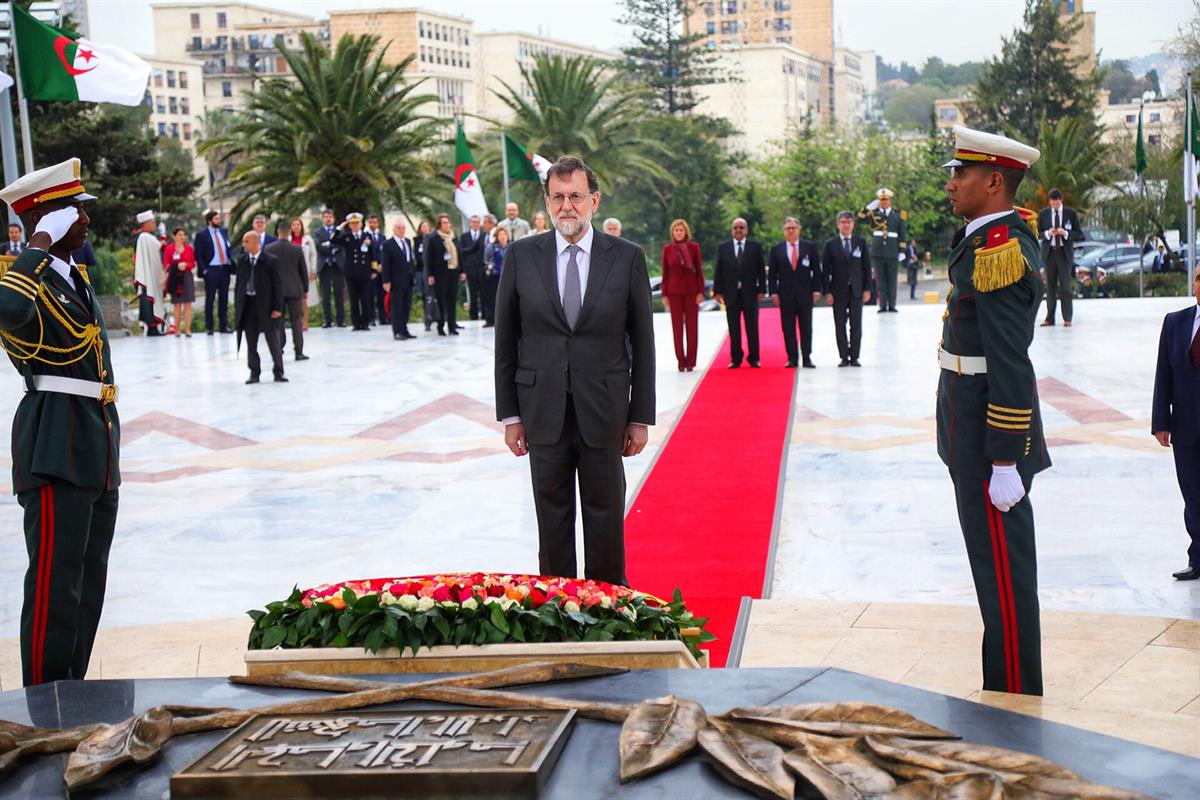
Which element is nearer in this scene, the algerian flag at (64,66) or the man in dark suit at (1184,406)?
the man in dark suit at (1184,406)

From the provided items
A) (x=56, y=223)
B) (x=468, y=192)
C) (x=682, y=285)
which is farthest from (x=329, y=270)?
(x=56, y=223)

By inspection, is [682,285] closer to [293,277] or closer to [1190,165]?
[293,277]

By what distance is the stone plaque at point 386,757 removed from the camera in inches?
110

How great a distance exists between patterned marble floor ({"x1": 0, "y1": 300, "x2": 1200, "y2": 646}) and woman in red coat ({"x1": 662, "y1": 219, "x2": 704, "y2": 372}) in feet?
1.14

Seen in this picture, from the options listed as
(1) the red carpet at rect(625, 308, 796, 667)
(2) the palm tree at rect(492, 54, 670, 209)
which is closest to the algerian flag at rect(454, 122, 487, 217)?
(1) the red carpet at rect(625, 308, 796, 667)

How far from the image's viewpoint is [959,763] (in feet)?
9.17

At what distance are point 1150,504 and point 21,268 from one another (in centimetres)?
628

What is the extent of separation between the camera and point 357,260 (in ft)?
70.8

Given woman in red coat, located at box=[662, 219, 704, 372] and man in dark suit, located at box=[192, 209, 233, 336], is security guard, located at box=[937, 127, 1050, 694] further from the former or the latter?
man in dark suit, located at box=[192, 209, 233, 336]

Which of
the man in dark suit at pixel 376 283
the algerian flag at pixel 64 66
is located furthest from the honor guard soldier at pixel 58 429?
the man in dark suit at pixel 376 283

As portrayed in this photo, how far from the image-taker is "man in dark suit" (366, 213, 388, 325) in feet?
72.3

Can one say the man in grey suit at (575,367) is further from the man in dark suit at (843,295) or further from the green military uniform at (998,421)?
the man in dark suit at (843,295)

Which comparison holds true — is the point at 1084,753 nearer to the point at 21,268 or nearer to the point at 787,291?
the point at 21,268

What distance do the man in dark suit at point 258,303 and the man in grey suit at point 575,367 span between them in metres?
10.1
